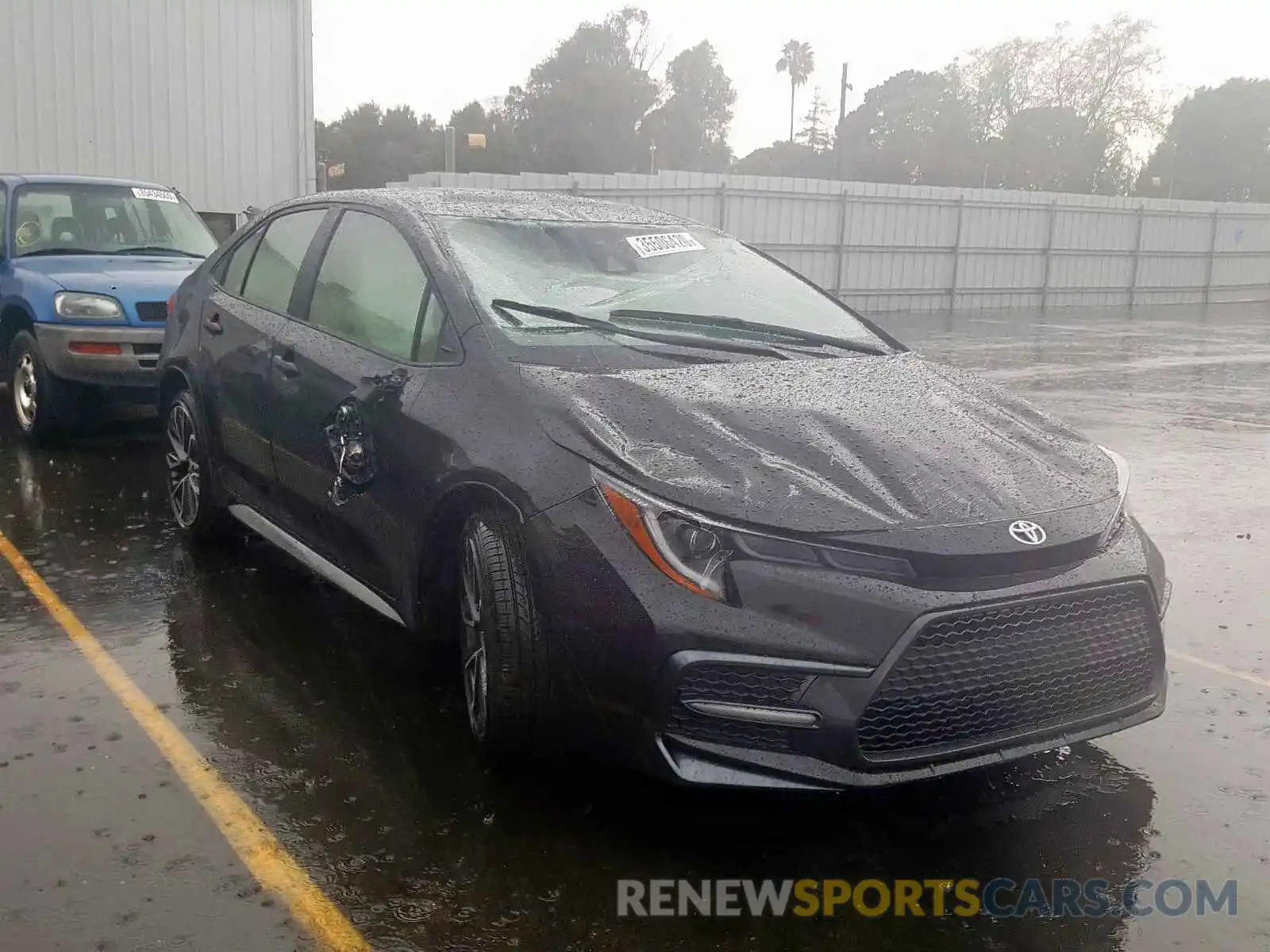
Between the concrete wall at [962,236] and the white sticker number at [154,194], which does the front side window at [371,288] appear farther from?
the concrete wall at [962,236]

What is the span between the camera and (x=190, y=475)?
5359 mm

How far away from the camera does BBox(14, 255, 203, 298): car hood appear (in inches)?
290

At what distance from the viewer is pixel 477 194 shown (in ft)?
14.6

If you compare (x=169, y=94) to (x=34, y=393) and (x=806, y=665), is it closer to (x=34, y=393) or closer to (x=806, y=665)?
(x=34, y=393)

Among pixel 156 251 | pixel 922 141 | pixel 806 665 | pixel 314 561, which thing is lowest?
pixel 314 561

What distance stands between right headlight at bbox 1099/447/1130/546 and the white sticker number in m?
7.22

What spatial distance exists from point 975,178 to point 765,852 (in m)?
65.2

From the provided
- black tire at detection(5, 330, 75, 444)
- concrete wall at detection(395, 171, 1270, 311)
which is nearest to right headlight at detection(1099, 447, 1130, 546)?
black tire at detection(5, 330, 75, 444)

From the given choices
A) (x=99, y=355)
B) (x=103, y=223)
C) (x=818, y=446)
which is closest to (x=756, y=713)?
(x=818, y=446)

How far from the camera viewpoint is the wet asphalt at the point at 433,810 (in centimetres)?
263

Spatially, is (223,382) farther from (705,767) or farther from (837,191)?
(837,191)

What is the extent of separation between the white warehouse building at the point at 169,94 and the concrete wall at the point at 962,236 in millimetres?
3205

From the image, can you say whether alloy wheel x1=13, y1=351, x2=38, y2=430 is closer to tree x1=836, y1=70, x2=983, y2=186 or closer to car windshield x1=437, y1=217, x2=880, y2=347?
car windshield x1=437, y1=217, x2=880, y2=347

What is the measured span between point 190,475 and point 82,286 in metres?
2.67
